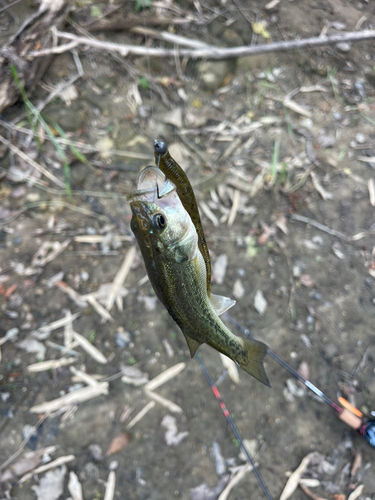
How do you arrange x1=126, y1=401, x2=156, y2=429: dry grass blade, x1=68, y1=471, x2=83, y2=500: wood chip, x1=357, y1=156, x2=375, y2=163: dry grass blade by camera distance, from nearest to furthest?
x1=68, y1=471, x2=83, y2=500: wood chip → x1=126, y1=401, x2=156, y2=429: dry grass blade → x1=357, y1=156, x2=375, y2=163: dry grass blade

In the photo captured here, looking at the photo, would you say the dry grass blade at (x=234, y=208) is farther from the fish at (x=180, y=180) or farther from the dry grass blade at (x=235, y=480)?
the dry grass blade at (x=235, y=480)

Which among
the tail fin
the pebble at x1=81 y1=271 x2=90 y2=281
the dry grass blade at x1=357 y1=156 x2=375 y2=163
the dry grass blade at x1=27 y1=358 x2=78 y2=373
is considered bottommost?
the dry grass blade at x1=27 y1=358 x2=78 y2=373

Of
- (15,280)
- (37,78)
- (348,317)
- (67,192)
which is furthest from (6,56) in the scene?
(348,317)

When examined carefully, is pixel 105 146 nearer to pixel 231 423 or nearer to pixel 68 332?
pixel 68 332

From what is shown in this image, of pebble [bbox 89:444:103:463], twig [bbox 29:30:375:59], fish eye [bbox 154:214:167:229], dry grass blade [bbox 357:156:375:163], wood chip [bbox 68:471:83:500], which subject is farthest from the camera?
twig [bbox 29:30:375:59]

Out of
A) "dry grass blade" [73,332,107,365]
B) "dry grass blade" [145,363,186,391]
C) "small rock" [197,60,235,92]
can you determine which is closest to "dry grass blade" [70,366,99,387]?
"dry grass blade" [73,332,107,365]

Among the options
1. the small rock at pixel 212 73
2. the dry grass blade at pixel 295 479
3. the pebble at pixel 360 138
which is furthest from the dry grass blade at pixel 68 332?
the pebble at pixel 360 138

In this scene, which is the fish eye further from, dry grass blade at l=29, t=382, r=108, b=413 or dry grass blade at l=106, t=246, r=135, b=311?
dry grass blade at l=29, t=382, r=108, b=413
